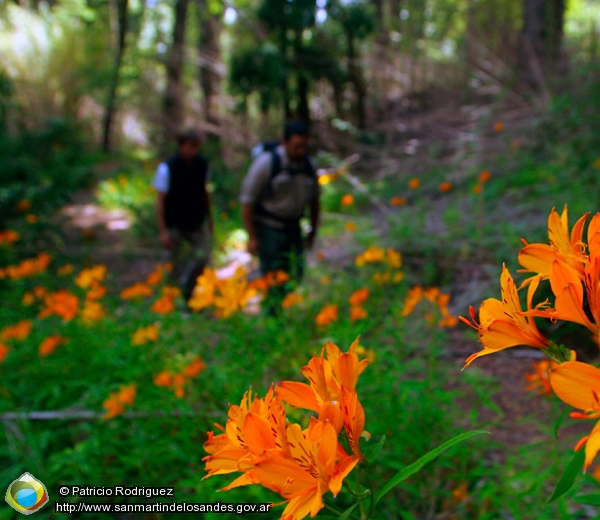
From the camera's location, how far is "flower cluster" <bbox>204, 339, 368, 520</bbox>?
538 millimetres

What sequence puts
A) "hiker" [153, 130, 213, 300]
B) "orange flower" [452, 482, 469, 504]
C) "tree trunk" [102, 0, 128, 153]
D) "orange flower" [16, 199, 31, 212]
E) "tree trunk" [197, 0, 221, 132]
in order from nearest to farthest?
"orange flower" [452, 482, 469, 504], "hiker" [153, 130, 213, 300], "orange flower" [16, 199, 31, 212], "tree trunk" [197, 0, 221, 132], "tree trunk" [102, 0, 128, 153]

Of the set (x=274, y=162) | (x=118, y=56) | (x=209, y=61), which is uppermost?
(x=118, y=56)

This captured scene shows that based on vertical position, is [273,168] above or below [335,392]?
above

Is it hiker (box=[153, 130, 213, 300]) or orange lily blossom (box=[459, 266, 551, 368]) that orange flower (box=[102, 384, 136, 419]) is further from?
hiker (box=[153, 130, 213, 300])

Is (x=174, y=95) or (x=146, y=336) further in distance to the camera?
(x=174, y=95)

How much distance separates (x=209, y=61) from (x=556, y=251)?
9687mm

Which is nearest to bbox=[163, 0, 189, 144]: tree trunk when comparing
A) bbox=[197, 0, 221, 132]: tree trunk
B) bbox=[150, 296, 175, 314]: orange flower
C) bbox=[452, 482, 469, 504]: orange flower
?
bbox=[197, 0, 221, 132]: tree trunk

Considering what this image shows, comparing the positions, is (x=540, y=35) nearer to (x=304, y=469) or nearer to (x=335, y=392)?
(x=335, y=392)

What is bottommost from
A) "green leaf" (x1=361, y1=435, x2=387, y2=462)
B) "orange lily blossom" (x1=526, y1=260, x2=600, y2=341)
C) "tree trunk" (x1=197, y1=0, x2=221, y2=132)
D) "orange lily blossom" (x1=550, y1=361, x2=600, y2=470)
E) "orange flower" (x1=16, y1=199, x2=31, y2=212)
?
"orange flower" (x1=16, y1=199, x2=31, y2=212)

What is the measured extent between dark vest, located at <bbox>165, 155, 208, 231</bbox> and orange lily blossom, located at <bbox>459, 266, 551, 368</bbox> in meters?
3.71

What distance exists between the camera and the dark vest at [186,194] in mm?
4067

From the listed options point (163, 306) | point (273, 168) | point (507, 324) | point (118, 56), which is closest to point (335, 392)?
point (507, 324)

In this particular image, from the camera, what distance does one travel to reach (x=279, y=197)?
355cm

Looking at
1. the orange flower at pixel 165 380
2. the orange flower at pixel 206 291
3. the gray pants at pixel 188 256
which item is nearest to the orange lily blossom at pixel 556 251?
the orange flower at pixel 206 291
